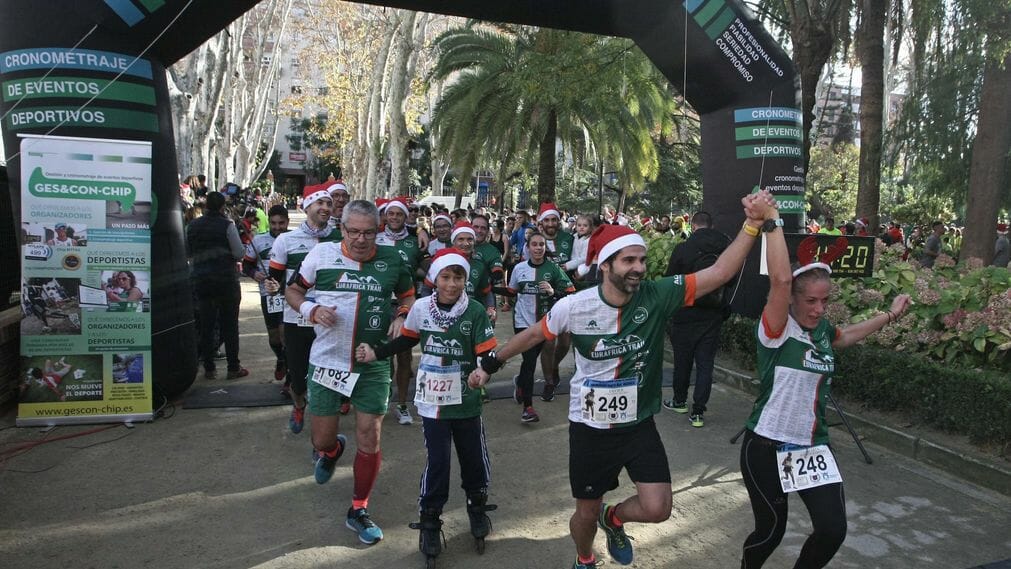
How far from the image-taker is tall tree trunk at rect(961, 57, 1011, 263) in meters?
13.0

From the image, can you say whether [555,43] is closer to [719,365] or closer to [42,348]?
[719,365]

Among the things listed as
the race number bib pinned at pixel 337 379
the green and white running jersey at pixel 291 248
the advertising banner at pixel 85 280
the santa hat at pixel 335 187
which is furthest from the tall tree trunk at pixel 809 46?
the advertising banner at pixel 85 280

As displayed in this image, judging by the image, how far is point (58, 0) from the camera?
6.09 metres

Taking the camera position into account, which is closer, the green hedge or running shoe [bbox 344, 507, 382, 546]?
running shoe [bbox 344, 507, 382, 546]

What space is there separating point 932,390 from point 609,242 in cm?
423

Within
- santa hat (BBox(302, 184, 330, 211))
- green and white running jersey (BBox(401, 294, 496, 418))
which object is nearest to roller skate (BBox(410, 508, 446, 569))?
green and white running jersey (BBox(401, 294, 496, 418))

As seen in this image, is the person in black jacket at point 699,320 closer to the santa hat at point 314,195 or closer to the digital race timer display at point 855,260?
the digital race timer display at point 855,260

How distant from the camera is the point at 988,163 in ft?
43.0

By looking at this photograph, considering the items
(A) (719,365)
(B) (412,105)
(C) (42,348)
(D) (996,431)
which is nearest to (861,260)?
(D) (996,431)

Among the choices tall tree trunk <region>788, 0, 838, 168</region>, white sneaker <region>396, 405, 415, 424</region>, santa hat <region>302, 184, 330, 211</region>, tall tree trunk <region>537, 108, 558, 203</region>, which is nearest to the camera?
santa hat <region>302, 184, 330, 211</region>

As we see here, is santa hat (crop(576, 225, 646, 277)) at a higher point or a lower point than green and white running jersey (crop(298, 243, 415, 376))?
higher

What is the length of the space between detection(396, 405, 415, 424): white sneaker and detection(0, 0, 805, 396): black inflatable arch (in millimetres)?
2268

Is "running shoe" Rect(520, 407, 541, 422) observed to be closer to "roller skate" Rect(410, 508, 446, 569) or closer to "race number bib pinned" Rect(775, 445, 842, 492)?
"roller skate" Rect(410, 508, 446, 569)

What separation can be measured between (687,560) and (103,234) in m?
5.69
